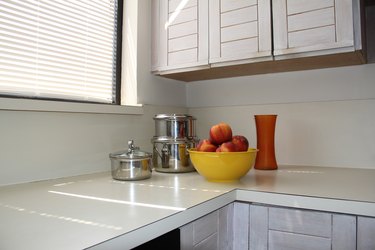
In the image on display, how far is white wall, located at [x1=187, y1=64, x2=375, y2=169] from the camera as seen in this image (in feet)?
4.36

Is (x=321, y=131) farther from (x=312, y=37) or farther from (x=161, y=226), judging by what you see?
(x=161, y=226)

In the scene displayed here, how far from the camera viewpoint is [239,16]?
4.23 feet

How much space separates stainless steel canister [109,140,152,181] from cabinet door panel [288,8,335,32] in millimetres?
759

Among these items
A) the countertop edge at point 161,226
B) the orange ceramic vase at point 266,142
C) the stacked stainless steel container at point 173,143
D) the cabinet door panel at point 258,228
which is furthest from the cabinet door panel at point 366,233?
the stacked stainless steel container at point 173,143

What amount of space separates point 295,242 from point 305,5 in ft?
2.80

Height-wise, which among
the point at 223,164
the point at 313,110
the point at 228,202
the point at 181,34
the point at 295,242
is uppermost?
the point at 181,34

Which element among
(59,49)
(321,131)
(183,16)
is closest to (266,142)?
(321,131)

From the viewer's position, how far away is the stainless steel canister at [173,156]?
50.2 inches

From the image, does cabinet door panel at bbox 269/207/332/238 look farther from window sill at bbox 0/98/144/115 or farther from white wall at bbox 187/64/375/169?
window sill at bbox 0/98/144/115

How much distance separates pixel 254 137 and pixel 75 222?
3.74 ft

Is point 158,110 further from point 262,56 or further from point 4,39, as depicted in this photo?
point 4,39

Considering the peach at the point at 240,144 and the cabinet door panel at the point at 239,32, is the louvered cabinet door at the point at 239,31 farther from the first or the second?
the peach at the point at 240,144

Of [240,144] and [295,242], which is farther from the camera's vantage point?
[240,144]

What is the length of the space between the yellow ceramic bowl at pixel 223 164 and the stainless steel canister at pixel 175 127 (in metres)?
0.27
